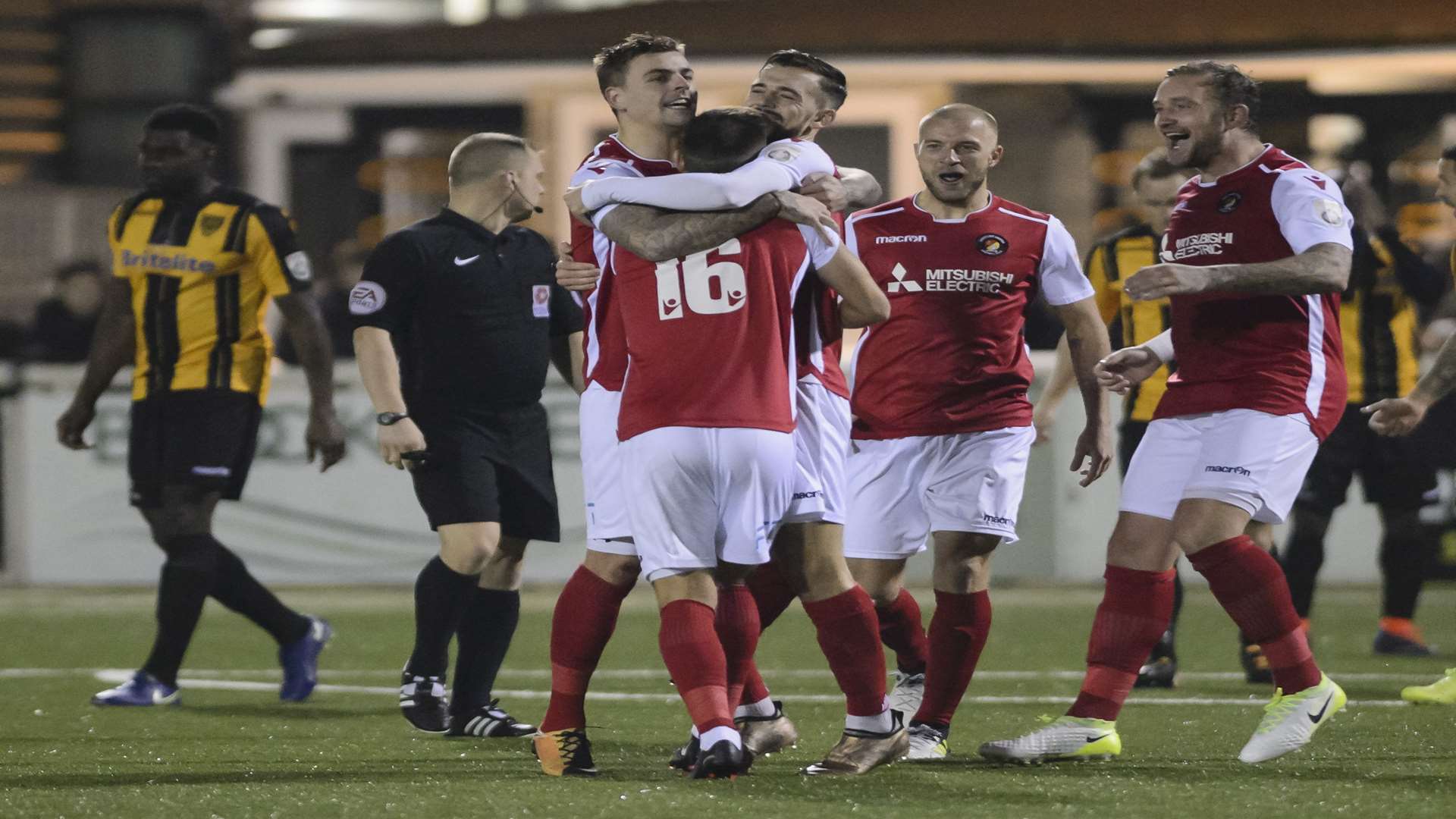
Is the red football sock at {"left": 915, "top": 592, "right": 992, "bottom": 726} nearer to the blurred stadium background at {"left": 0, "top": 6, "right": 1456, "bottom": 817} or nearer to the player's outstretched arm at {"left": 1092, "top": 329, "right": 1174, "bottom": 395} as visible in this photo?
the blurred stadium background at {"left": 0, "top": 6, "right": 1456, "bottom": 817}

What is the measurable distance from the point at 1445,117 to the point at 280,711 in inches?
453

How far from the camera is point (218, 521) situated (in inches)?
476

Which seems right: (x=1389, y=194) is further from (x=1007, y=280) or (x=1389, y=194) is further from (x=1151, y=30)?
(x=1007, y=280)

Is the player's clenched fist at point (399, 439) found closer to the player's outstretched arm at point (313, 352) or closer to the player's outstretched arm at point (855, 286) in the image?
the player's outstretched arm at point (313, 352)

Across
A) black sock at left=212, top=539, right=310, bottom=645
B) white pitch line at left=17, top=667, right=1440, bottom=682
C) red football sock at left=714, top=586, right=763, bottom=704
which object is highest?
red football sock at left=714, top=586, right=763, bottom=704

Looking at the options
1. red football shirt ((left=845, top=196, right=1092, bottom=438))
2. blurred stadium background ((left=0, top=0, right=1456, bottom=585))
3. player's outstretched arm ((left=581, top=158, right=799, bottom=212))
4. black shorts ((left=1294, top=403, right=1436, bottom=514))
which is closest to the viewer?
player's outstretched arm ((left=581, top=158, right=799, bottom=212))

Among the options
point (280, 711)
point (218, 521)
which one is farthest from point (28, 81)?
point (280, 711)

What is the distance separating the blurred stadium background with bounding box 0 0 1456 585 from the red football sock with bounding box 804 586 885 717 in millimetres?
6618

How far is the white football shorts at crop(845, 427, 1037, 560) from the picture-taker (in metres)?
6.03

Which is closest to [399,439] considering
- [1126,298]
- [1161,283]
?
[1161,283]

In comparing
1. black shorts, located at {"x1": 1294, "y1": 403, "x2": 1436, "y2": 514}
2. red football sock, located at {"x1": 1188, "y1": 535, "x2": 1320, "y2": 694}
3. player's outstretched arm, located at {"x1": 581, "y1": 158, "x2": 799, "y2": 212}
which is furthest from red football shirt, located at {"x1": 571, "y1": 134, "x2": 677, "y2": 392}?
black shorts, located at {"x1": 1294, "y1": 403, "x2": 1436, "y2": 514}

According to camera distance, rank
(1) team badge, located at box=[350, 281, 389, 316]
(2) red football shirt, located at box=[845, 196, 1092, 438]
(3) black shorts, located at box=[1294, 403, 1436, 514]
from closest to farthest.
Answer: (2) red football shirt, located at box=[845, 196, 1092, 438] < (1) team badge, located at box=[350, 281, 389, 316] < (3) black shorts, located at box=[1294, 403, 1436, 514]

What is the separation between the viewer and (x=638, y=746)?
630cm

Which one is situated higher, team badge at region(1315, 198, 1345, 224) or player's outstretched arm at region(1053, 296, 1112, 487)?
team badge at region(1315, 198, 1345, 224)
